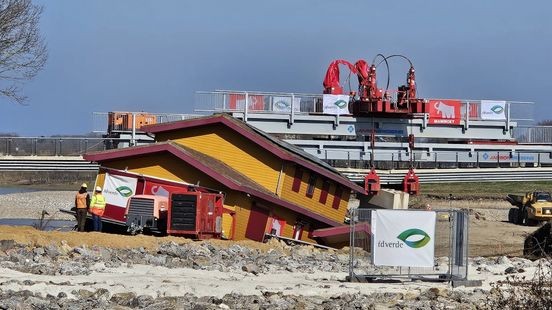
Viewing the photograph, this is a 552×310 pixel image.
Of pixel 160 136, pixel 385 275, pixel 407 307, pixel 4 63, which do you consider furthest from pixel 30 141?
pixel 407 307

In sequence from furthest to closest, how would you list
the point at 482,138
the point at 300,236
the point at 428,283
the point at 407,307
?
the point at 482,138, the point at 300,236, the point at 428,283, the point at 407,307

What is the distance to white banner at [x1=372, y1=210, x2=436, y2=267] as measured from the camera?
22562mm

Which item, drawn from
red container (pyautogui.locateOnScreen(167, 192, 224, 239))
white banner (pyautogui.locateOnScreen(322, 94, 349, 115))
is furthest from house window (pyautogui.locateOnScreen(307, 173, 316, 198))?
white banner (pyautogui.locateOnScreen(322, 94, 349, 115))

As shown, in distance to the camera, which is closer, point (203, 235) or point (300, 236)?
point (203, 235)

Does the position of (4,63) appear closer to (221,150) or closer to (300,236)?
(221,150)

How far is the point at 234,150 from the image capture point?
39438 millimetres

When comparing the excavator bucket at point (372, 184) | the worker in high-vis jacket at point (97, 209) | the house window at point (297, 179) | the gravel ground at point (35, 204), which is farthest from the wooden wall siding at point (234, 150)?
the gravel ground at point (35, 204)

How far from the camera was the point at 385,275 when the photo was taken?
23125 mm

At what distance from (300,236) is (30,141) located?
33910 millimetres

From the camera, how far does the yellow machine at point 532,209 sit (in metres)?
53.6

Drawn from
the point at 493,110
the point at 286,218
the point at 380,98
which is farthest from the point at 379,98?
the point at 286,218

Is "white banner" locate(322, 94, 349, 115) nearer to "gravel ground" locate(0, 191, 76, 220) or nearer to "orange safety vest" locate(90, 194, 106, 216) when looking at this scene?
"gravel ground" locate(0, 191, 76, 220)

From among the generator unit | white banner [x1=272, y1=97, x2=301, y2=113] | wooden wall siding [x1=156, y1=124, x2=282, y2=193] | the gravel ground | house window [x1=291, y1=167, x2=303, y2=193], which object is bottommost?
the gravel ground

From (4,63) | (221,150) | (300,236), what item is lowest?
(300,236)
